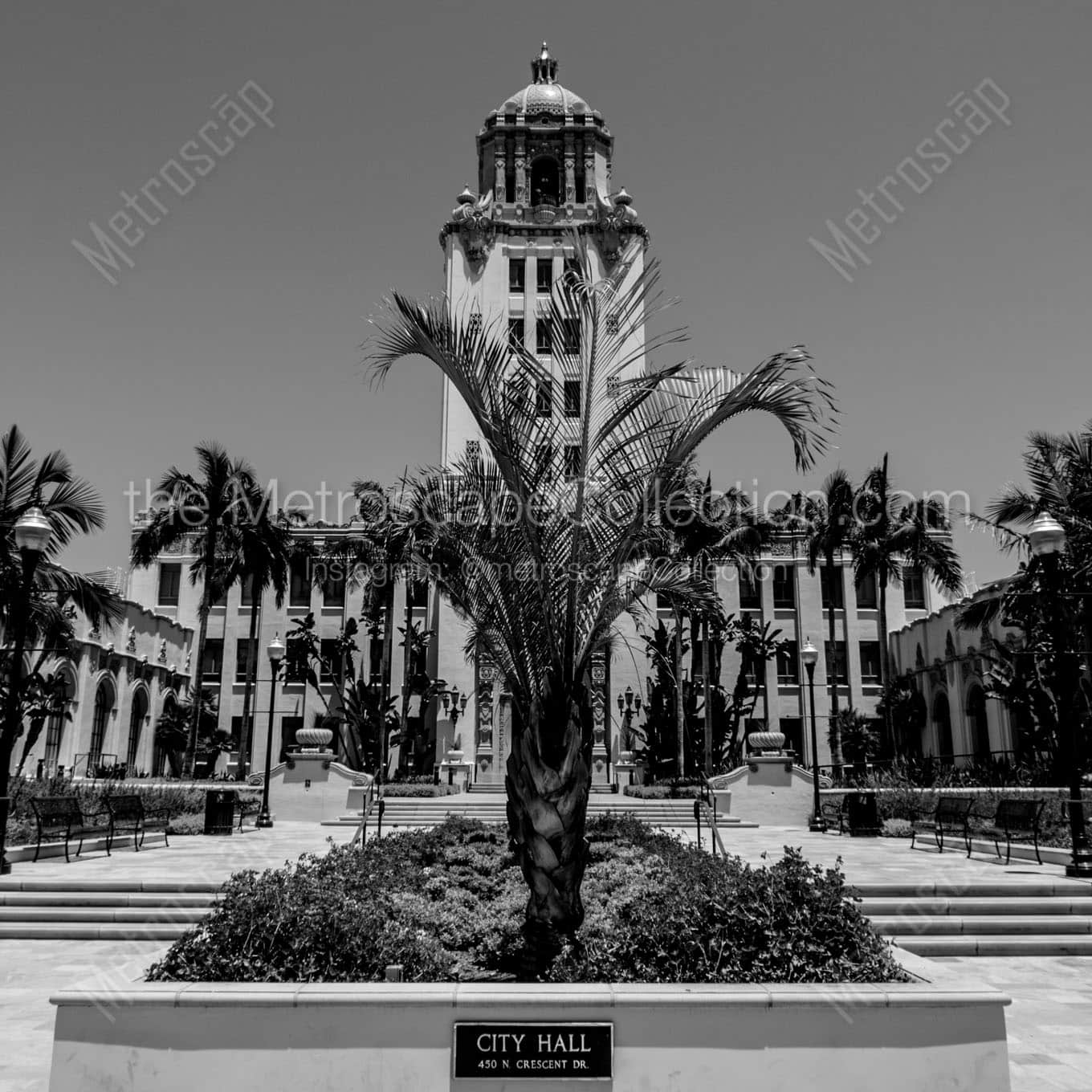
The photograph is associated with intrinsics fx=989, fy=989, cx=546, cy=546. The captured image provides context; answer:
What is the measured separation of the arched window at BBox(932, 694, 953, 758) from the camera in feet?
124

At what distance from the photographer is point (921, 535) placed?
118ft

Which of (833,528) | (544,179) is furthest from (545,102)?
(833,528)

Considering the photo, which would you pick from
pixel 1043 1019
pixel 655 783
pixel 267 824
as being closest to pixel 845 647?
pixel 655 783

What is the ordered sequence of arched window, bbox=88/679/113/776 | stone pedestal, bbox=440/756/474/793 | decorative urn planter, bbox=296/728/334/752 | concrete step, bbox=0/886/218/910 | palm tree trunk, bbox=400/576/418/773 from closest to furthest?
concrete step, bbox=0/886/218/910
decorative urn planter, bbox=296/728/334/752
stone pedestal, bbox=440/756/474/793
arched window, bbox=88/679/113/776
palm tree trunk, bbox=400/576/418/773

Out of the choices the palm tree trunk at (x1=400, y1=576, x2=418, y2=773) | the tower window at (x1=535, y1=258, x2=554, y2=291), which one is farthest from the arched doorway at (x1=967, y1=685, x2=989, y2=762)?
the tower window at (x1=535, y1=258, x2=554, y2=291)

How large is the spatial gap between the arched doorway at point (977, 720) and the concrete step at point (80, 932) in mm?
29478

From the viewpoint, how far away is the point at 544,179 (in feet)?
145

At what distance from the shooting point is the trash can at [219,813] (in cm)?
2208

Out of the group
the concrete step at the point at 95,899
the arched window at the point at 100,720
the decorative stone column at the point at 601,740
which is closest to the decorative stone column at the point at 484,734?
the decorative stone column at the point at 601,740

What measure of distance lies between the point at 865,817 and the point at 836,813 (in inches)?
121

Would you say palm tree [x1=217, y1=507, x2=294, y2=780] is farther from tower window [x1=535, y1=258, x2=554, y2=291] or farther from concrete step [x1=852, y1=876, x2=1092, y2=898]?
concrete step [x1=852, y1=876, x2=1092, y2=898]

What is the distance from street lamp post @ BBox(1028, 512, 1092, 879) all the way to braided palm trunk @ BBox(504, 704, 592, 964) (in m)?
9.10

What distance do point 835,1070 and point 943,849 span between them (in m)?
14.7

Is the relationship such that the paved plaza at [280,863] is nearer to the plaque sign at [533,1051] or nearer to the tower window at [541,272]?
the plaque sign at [533,1051]
